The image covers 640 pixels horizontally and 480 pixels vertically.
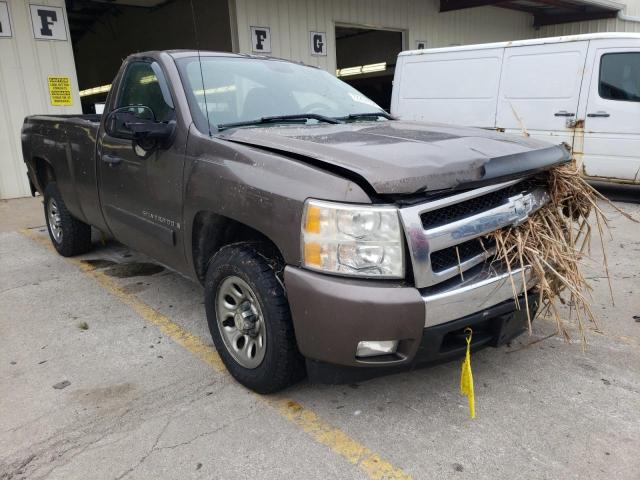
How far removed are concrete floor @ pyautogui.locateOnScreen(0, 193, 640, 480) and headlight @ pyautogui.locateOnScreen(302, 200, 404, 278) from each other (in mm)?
850

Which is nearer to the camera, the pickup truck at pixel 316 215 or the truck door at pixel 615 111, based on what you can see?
the pickup truck at pixel 316 215

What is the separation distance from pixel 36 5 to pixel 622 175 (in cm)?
977

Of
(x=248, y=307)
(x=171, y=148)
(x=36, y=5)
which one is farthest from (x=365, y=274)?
(x=36, y=5)

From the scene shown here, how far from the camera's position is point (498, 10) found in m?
17.3

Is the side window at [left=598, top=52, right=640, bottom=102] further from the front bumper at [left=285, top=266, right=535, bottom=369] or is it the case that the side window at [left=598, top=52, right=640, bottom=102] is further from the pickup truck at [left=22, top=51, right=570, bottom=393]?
the front bumper at [left=285, top=266, right=535, bottom=369]

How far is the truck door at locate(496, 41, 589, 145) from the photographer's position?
7668 mm

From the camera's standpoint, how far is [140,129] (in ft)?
10.0

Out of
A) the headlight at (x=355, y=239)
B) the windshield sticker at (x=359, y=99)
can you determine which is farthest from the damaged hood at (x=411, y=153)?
the windshield sticker at (x=359, y=99)

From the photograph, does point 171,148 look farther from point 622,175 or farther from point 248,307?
point 622,175

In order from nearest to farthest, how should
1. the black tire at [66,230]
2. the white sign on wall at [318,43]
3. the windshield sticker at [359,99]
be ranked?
the windshield sticker at [359,99] < the black tire at [66,230] < the white sign on wall at [318,43]

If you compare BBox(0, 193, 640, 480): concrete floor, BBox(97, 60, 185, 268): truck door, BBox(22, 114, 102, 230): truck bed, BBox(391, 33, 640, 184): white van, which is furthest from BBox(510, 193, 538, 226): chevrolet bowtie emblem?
BBox(391, 33, 640, 184): white van

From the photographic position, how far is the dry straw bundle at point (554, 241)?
2518mm

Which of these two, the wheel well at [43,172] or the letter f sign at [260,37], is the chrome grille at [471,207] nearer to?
the wheel well at [43,172]

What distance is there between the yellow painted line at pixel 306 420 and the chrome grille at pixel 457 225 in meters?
0.81
